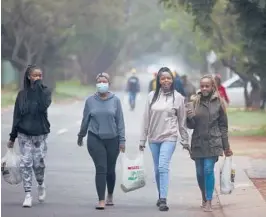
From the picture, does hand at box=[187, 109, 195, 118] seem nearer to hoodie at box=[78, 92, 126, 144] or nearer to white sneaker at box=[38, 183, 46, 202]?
hoodie at box=[78, 92, 126, 144]

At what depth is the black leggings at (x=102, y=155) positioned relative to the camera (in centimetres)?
1148

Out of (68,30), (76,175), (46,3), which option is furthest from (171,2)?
(68,30)

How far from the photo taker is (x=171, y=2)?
72.9 feet

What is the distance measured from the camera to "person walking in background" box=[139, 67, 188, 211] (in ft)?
37.4

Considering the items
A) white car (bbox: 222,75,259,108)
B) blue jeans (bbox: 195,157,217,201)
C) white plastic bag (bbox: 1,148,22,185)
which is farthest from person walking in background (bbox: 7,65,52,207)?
white car (bbox: 222,75,259,108)

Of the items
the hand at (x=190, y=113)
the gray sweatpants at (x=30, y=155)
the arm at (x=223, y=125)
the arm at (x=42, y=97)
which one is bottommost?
the gray sweatpants at (x=30, y=155)

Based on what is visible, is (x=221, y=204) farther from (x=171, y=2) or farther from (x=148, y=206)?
(x=171, y=2)

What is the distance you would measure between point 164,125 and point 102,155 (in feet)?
2.87

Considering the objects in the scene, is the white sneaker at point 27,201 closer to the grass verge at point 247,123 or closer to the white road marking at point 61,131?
the grass verge at point 247,123

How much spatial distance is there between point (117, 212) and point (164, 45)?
103493mm

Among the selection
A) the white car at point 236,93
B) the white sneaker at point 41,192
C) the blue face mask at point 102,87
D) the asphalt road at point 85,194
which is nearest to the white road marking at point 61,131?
the asphalt road at point 85,194

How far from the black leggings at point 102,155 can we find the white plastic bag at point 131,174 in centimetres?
17

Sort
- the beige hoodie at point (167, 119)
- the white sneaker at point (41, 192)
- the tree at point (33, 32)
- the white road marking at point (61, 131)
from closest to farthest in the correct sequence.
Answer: the beige hoodie at point (167, 119) → the white sneaker at point (41, 192) → the white road marking at point (61, 131) → the tree at point (33, 32)

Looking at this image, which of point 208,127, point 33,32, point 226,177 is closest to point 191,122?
point 208,127
